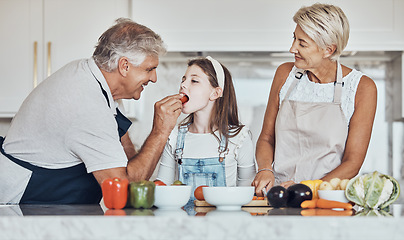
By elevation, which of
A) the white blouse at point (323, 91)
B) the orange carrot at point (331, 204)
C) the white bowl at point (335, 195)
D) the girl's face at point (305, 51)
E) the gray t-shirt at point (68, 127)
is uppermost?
the girl's face at point (305, 51)

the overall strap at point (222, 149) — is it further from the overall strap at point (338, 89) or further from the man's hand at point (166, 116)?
the overall strap at point (338, 89)

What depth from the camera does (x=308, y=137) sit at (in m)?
2.09

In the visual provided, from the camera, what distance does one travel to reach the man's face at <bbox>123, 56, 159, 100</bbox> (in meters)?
1.84

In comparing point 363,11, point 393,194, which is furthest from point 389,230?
point 363,11

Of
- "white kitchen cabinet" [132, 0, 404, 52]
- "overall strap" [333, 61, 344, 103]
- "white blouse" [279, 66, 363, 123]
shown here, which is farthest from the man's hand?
"white kitchen cabinet" [132, 0, 404, 52]

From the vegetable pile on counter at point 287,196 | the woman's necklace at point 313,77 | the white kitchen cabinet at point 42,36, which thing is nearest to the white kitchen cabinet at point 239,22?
the white kitchen cabinet at point 42,36

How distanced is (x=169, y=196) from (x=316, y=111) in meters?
1.03

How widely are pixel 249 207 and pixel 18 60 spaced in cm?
202

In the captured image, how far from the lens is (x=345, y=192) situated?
128cm

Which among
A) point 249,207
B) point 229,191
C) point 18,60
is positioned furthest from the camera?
point 18,60

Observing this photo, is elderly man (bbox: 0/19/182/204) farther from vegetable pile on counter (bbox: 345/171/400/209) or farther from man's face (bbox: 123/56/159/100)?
vegetable pile on counter (bbox: 345/171/400/209)

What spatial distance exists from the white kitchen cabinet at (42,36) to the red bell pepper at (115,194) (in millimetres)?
1773

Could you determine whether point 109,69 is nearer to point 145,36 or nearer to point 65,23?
point 145,36

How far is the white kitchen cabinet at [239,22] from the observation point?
107 inches
